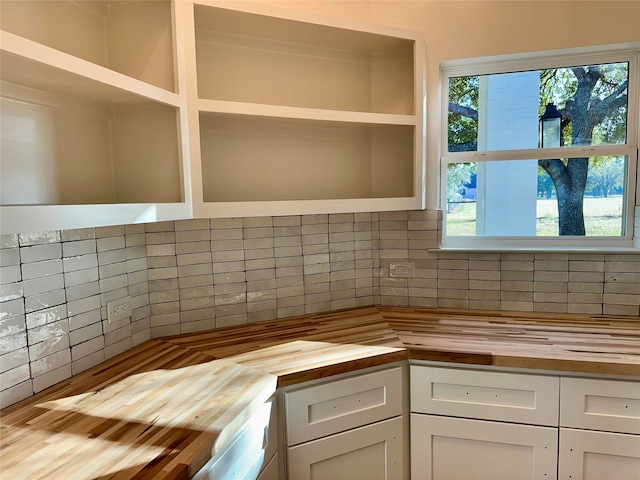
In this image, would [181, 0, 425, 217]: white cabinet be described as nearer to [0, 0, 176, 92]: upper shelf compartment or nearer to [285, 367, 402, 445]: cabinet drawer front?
[0, 0, 176, 92]: upper shelf compartment

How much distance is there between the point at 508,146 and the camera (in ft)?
6.94

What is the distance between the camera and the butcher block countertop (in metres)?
0.99

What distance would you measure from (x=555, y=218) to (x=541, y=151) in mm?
336

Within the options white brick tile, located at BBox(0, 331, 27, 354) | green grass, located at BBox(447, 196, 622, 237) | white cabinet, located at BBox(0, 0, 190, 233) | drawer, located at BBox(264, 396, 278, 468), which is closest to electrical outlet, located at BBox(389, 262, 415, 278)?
green grass, located at BBox(447, 196, 622, 237)

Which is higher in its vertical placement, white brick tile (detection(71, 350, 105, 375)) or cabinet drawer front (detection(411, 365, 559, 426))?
white brick tile (detection(71, 350, 105, 375))

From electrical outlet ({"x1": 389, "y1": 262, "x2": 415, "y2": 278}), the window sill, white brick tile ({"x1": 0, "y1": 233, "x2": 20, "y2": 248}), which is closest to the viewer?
white brick tile ({"x1": 0, "y1": 233, "x2": 20, "y2": 248})

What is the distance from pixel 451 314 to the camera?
6.74 feet

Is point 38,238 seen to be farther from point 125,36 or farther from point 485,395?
point 485,395

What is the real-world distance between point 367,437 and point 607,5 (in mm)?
2070

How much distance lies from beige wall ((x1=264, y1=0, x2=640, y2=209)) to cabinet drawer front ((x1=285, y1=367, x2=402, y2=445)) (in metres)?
0.95

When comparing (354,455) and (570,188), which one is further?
(570,188)

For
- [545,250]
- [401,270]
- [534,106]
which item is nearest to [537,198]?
[545,250]

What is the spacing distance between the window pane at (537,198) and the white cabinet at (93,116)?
1411 mm

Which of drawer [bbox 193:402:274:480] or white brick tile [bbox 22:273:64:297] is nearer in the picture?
drawer [bbox 193:402:274:480]
